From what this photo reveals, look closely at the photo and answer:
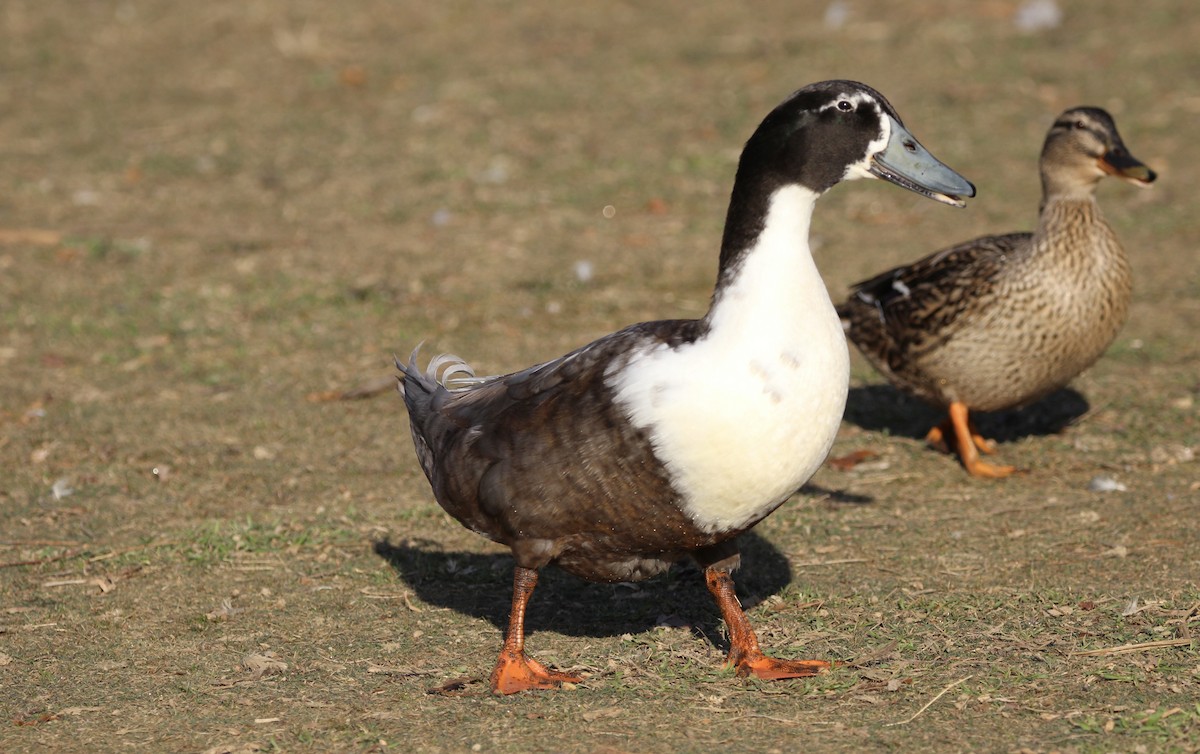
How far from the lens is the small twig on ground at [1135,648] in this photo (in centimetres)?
463

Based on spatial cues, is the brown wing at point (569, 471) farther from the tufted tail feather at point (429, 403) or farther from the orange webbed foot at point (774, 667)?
the orange webbed foot at point (774, 667)

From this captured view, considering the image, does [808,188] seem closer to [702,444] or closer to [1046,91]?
[702,444]

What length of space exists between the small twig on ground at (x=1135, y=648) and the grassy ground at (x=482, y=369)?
13 mm

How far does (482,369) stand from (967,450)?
253 centimetres

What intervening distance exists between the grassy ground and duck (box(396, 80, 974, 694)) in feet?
1.36

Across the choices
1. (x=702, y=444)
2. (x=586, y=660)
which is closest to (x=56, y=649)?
Result: (x=586, y=660)

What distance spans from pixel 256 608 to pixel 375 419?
6.77 feet

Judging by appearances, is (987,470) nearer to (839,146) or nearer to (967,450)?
(967,450)

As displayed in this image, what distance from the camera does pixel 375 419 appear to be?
7312mm

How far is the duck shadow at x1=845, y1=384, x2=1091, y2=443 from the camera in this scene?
24.0 ft

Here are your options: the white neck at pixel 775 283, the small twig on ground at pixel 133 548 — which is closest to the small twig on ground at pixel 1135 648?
the white neck at pixel 775 283

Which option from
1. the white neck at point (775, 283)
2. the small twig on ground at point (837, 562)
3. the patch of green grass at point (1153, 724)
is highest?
the white neck at point (775, 283)

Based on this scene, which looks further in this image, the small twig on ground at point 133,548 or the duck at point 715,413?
the small twig on ground at point 133,548

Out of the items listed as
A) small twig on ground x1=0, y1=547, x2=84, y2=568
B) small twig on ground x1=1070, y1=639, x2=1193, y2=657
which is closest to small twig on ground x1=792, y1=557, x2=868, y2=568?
small twig on ground x1=1070, y1=639, x2=1193, y2=657
